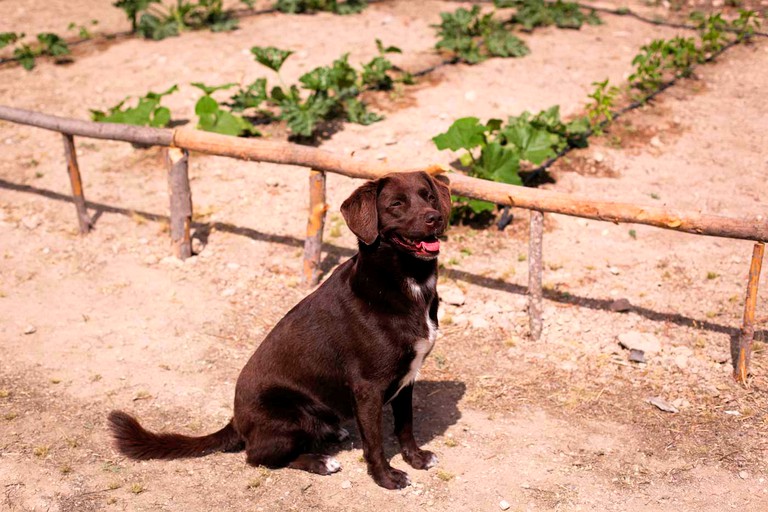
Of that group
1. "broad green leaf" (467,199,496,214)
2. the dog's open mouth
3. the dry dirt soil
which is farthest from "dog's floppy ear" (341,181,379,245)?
"broad green leaf" (467,199,496,214)

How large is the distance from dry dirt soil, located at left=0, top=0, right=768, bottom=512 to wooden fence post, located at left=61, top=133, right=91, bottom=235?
0.48ft

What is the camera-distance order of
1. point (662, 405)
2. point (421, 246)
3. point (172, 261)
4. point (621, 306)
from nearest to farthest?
point (421, 246)
point (662, 405)
point (621, 306)
point (172, 261)

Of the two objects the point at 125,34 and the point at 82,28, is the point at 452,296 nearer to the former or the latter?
the point at 125,34

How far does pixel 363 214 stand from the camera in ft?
14.3

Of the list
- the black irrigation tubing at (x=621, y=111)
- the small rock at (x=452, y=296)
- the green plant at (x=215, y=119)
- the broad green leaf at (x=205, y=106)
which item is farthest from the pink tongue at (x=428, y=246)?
the broad green leaf at (x=205, y=106)

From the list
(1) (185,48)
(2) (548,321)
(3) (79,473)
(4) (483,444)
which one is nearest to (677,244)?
(2) (548,321)

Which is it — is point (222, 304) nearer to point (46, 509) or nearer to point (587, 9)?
point (46, 509)

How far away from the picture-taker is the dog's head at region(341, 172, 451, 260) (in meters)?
4.34

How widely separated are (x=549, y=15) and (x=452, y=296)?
21.3 feet

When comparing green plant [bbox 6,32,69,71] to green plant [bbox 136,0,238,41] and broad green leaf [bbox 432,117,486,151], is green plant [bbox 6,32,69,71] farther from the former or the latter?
broad green leaf [bbox 432,117,486,151]

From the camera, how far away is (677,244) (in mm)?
7270

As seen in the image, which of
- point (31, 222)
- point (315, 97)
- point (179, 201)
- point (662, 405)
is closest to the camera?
point (662, 405)

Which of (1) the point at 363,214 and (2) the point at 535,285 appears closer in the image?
(1) the point at 363,214

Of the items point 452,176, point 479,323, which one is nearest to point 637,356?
point 479,323
